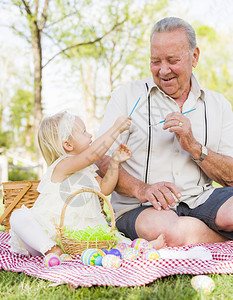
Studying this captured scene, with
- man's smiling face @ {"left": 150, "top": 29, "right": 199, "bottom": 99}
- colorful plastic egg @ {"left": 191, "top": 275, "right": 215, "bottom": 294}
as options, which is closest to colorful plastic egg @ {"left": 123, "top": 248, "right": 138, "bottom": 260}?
colorful plastic egg @ {"left": 191, "top": 275, "right": 215, "bottom": 294}

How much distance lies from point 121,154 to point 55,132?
0.48m

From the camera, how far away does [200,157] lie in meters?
2.65

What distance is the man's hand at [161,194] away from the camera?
2.38 m

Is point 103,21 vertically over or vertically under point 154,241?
over

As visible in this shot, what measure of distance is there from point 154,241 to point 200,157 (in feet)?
2.25

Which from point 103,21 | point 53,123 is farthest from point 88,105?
point 53,123

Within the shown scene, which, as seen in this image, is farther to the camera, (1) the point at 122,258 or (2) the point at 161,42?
(2) the point at 161,42

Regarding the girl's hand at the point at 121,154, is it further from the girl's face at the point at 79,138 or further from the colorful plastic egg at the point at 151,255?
the colorful plastic egg at the point at 151,255

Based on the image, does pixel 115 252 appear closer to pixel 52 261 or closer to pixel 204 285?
pixel 52 261

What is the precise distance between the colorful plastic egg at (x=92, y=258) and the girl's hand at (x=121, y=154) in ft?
2.29

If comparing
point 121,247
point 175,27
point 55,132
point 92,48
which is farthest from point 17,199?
point 92,48

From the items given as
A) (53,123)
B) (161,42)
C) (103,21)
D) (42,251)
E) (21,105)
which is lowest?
(21,105)

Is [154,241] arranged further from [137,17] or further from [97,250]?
[137,17]

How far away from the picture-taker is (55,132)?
8.52 ft
